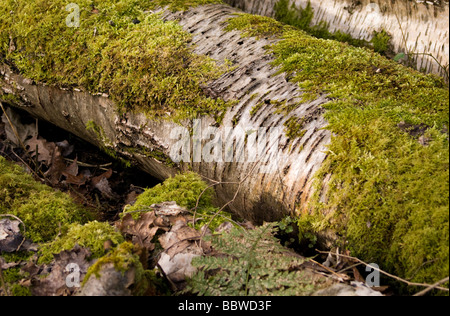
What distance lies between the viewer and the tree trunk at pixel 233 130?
8.16ft

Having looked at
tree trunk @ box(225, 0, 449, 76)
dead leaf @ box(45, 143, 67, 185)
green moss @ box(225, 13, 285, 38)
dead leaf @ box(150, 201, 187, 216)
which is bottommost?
dead leaf @ box(45, 143, 67, 185)

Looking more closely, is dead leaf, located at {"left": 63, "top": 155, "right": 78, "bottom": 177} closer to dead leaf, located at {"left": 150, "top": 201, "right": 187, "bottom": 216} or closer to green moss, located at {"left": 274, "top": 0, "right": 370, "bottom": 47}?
dead leaf, located at {"left": 150, "top": 201, "right": 187, "bottom": 216}

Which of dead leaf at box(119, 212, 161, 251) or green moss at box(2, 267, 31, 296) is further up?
dead leaf at box(119, 212, 161, 251)

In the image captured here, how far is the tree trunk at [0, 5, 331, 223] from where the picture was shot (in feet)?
8.16

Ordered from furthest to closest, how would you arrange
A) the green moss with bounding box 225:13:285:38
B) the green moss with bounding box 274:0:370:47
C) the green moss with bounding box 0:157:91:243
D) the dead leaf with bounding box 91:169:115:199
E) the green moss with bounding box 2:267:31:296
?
the green moss with bounding box 274:0:370:47 → the dead leaf with bounding box 91:169:115:199 → the green moss with bounding box 225:13:285:38 → the green moss with bounding box 0:157:91:243 → the green moss with bounding box 2:267:31:296

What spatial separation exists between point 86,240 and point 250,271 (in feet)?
3.06

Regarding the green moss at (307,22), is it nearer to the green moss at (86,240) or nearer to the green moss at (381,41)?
the green moss at (381,41)

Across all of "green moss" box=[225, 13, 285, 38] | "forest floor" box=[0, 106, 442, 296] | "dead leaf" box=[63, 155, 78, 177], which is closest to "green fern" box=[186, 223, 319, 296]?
"forest floor" box=[0, 106, 442, 296]

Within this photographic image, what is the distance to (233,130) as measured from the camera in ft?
9.37

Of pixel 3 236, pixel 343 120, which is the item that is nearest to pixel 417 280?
pixel 343 120

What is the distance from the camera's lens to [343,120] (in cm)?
238

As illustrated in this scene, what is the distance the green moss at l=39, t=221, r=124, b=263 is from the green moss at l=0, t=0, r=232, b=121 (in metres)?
1.31

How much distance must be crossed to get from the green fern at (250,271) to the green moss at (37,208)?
113 centimetres

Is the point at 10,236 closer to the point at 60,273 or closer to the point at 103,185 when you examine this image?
the point at 60,273
